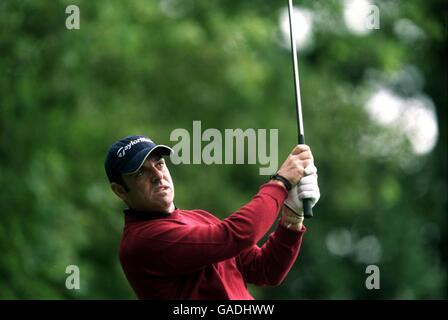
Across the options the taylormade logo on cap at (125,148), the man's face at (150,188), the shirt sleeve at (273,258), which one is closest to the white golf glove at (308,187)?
the shirt sleeve at (273,258)

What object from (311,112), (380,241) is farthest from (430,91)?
(311,112)

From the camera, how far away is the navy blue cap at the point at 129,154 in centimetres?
467

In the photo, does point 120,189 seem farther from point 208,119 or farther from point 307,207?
point 208,119

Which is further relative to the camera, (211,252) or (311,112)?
(311,112)

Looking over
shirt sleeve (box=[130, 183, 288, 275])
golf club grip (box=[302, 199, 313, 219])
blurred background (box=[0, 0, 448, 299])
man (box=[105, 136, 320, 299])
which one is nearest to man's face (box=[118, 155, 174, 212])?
man (box=[105, 136, 320, 299])

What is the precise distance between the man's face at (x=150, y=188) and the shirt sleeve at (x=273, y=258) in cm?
50

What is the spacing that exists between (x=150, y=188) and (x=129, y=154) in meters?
0.19

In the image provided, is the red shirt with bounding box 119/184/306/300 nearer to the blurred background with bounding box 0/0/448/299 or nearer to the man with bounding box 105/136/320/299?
the man with bounding box 105/136/320/299

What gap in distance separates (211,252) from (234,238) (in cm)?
12

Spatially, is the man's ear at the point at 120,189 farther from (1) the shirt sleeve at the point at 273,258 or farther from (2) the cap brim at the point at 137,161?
(1) the shirt sleeve at the point at 273,258

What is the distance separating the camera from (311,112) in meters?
18.2

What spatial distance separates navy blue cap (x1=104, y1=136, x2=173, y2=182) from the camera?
467cm
